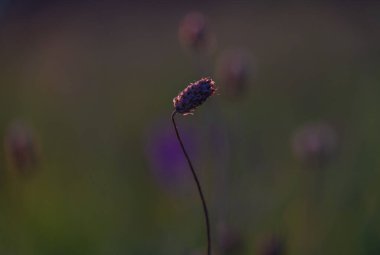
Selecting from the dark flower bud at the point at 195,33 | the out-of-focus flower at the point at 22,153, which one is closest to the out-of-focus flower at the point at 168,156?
the dark flower bud at the point at 195,33

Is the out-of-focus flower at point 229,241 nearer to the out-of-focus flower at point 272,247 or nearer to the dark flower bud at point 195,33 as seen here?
the out-of-focus flower at point 272,247

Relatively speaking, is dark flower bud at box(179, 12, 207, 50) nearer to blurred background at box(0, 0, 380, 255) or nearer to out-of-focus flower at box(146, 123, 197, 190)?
blurred background at box(0, 0, 380, 255)

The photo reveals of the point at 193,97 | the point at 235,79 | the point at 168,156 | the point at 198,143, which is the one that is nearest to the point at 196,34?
the point at 235,79

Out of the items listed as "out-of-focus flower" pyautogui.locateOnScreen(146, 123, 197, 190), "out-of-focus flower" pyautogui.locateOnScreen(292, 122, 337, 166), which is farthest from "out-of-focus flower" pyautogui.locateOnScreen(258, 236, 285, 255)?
"out-of-focus flower" pyautogui.locateOnScreen(146, 123, 197, 190)

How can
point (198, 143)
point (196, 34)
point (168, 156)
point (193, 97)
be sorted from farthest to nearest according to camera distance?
point (198, 143)
point (168, 156)
point (196, 34)
point (193, 97)

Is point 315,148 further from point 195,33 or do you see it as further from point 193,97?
point 193,97
